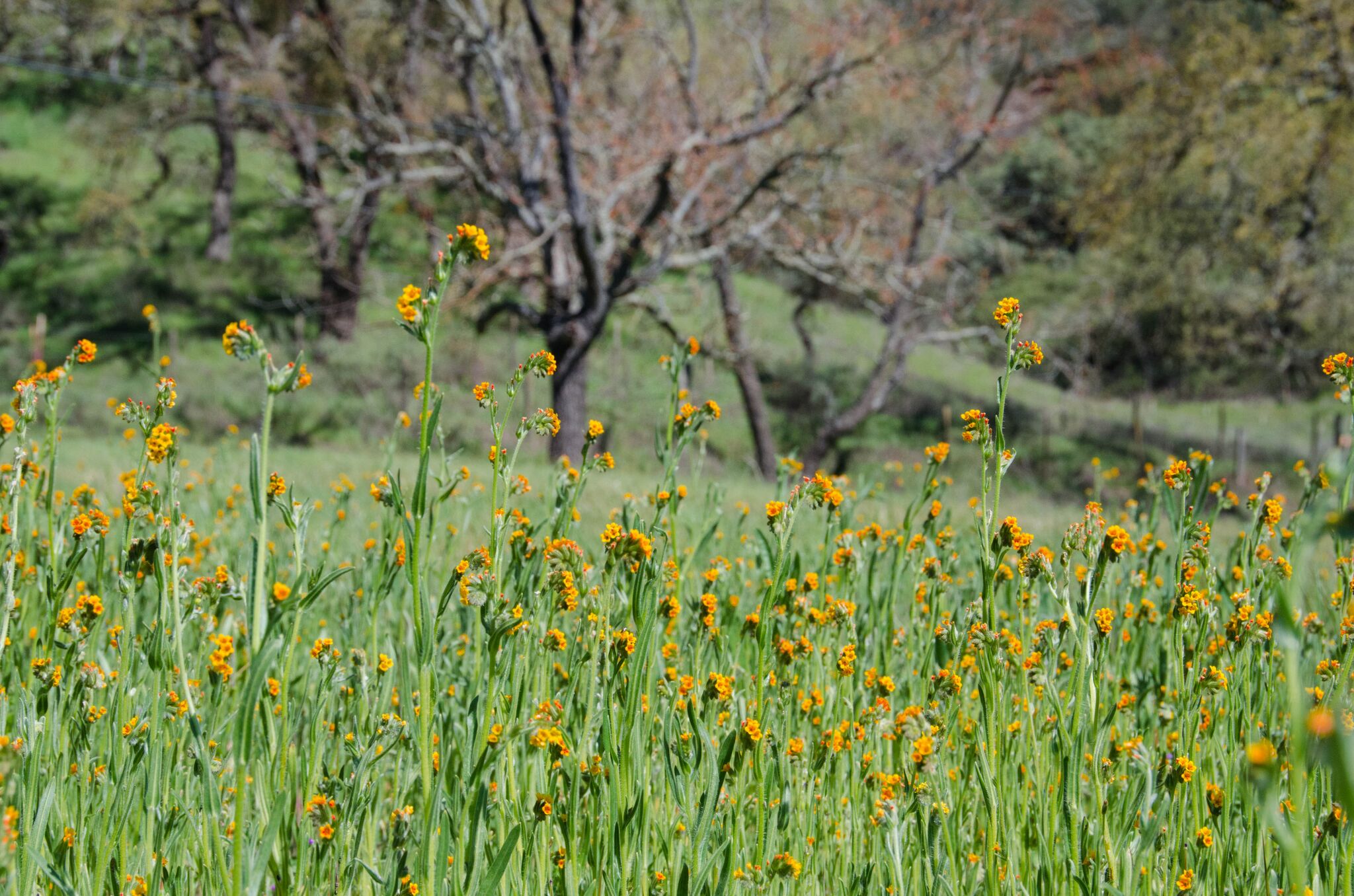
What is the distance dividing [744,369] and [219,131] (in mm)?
12168

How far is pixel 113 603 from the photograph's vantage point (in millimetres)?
3107

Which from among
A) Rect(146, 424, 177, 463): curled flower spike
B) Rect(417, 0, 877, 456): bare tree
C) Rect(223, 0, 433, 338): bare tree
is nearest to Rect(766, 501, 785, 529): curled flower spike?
Rect(146, 424, 177, 463): curled flower spike

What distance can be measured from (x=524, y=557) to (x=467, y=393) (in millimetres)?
15008

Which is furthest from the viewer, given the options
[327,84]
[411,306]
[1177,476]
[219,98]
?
[219,98]

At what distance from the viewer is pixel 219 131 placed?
18406mm

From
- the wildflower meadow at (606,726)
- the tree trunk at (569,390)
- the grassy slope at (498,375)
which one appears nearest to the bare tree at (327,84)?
the grassy slope at (498,375)

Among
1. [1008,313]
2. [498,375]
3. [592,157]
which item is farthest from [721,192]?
[1008,313]

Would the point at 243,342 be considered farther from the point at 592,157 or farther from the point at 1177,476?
the point at 592,157

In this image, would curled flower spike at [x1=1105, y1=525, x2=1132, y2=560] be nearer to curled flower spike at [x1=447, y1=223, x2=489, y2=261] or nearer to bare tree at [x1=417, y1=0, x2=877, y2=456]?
curled flower spike at [x1=447, y1=223, x2=489, y2=261]

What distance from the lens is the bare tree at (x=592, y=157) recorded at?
31.5ft

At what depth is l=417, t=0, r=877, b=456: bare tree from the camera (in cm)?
961

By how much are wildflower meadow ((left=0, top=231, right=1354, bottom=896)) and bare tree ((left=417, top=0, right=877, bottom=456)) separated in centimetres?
756

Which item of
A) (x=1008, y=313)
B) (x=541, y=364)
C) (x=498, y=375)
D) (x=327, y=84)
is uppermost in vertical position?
(x=327, y=84)

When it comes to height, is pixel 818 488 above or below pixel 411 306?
below
